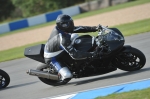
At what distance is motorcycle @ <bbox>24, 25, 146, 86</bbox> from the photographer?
8602 mm

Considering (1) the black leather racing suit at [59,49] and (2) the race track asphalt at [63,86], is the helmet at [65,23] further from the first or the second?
(2) the race track asphalt at [63,86]

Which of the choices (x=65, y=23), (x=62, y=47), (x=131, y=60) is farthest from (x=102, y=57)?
(x=65, y=23)

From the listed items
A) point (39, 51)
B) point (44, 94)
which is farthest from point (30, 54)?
point (44, 94)

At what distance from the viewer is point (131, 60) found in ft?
28.5

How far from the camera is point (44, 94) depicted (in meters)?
8.63

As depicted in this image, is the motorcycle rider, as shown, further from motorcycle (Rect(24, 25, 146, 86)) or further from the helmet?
motorcycle (Rect(24, 25, 146, 86))

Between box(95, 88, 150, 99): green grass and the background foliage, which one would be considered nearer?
box(95, 88, 150, 99): green grass

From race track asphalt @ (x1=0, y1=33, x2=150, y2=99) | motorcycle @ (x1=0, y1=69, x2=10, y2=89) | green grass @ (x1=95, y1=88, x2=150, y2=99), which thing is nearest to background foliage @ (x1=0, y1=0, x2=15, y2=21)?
race track asphalt @ (x1=0, y1=33, x2=150, y2=99)

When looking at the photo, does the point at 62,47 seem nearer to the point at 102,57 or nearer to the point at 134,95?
the point at 102,57

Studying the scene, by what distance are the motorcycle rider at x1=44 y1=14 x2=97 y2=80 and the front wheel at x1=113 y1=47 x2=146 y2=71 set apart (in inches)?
22.7

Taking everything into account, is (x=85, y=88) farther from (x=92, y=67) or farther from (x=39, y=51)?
(x=39, y=51)

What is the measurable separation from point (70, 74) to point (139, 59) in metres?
1.56

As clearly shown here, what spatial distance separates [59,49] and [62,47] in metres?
0.14

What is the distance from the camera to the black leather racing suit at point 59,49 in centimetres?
862
